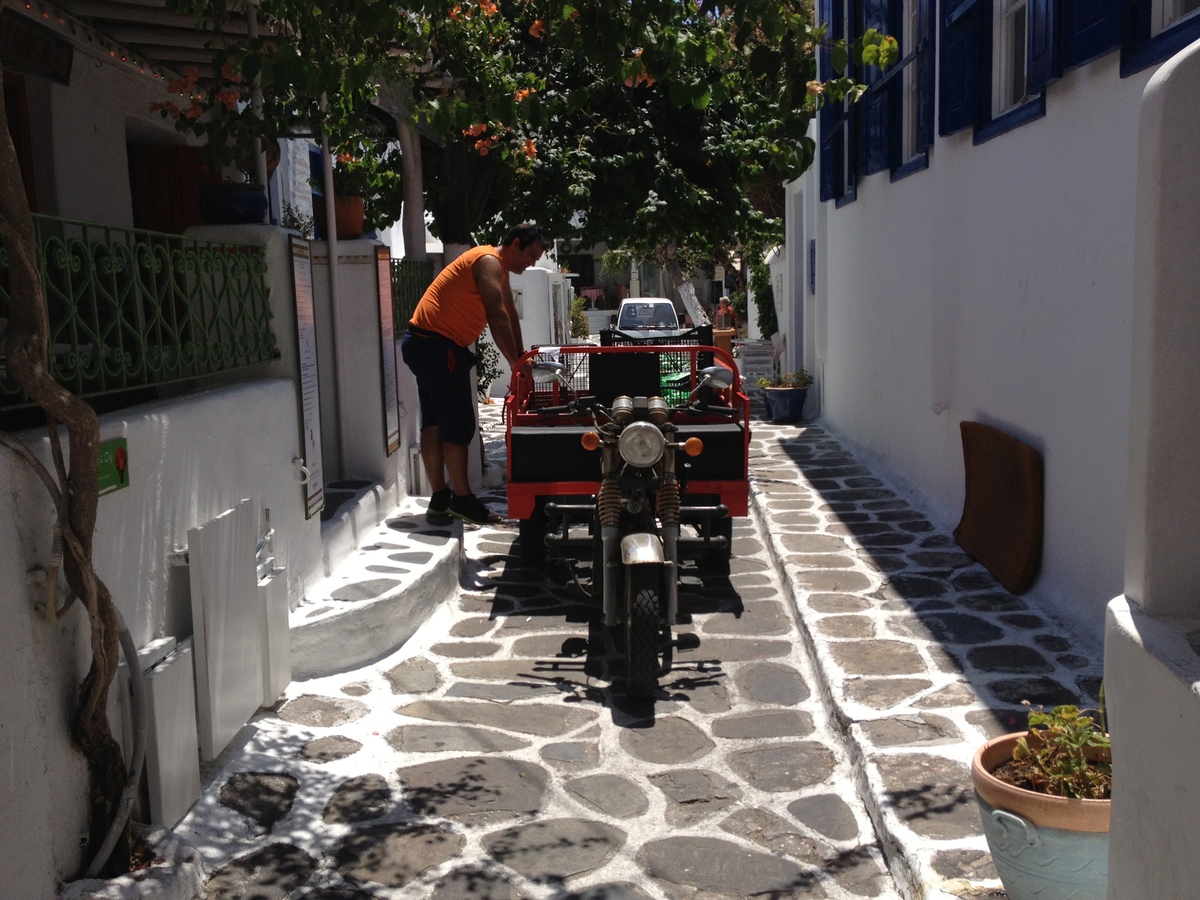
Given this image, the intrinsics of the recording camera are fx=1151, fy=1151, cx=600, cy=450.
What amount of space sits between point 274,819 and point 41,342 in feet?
6.17

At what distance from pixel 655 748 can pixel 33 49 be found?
496 centimetres

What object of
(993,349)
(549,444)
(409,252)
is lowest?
(549,444)

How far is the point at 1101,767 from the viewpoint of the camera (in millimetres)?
2939

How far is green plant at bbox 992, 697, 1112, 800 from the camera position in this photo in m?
2.88

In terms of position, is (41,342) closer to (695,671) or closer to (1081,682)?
(695,671)

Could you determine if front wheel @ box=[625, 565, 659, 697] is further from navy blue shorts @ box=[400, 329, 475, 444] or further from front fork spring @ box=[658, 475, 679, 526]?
navy blue shorts @ box=[400, 329, 475, 444]

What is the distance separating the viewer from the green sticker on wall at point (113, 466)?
3.47 metres

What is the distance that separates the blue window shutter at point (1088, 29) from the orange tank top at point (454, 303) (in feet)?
11.1

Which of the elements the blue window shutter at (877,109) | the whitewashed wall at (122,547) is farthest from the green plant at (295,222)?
the blue window shutter at (877,109)

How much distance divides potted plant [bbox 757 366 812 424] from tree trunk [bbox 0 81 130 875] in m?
11.0

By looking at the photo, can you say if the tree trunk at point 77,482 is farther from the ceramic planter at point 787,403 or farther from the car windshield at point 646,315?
the car windshield at point 646,315

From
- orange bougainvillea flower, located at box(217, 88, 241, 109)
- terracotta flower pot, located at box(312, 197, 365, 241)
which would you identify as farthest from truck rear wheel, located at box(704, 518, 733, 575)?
orange bougainvillea flower, located at box(217, 88, 241, 109)

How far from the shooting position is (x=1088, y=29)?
5.10 metres


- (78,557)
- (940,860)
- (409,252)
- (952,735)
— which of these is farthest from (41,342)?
(409,252)
